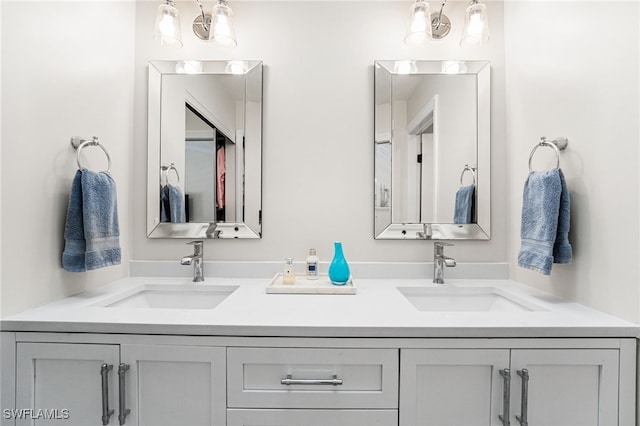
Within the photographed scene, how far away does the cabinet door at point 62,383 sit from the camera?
88 centimetres

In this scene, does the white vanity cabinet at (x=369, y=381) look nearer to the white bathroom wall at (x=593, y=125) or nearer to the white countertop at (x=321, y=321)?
the white countertop at (x=321, y=321)

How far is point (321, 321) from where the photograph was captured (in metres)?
0.88

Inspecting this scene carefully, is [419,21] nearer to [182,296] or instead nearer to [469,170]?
[469,170]

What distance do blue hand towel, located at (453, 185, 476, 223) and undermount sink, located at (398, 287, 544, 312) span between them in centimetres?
33

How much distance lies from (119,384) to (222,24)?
145 cm

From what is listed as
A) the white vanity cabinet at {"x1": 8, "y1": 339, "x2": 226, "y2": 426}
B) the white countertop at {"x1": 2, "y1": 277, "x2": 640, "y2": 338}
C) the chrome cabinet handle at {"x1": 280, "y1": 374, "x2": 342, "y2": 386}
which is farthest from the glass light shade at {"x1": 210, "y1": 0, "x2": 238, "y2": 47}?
the chrome cabinet handle at {"x1": 280, "y1": 374, "x2": 342, "y2": 386}

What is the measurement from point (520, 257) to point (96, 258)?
5.28 ft

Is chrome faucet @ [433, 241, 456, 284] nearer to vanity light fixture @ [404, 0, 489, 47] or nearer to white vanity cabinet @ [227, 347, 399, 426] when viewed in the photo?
white vanity cabinet @ [227, 347, 399, 426]

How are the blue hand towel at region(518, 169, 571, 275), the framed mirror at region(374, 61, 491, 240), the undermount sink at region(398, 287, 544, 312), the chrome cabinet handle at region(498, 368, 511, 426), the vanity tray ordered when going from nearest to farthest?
the chrome cabinet handle at region(498, 368, 511, 426)
the blue hand towel at region(518, 169, 571, 275)
the vanity tray
the undermount sink at region(398, 287, 544, 312)
the framed mirror at region(374, 61, 491, 240)

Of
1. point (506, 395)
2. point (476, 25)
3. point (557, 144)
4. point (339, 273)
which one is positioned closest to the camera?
point (506, 395)

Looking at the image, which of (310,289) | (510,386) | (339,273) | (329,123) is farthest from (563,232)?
(329,123)

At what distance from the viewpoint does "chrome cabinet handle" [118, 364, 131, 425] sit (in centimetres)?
86

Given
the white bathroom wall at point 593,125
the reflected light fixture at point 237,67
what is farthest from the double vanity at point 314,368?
the reflected light fixture at point 237,67

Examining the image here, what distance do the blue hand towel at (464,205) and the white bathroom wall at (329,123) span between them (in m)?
0.12
